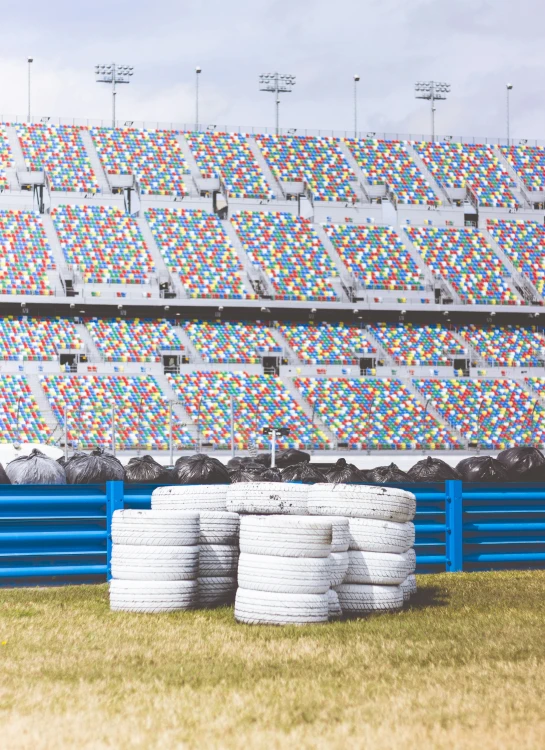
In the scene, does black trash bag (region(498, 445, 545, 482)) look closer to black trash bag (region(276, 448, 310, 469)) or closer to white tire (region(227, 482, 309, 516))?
black trash bag (region(276, 448, 310, 469))

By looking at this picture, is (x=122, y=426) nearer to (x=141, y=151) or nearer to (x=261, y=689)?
(x=141, y=151)

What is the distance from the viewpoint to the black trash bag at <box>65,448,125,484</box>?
2138 centimetres

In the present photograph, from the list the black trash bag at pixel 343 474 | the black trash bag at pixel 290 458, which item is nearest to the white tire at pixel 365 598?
the black trash bag at pixel 343 474

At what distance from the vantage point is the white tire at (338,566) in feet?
30.3

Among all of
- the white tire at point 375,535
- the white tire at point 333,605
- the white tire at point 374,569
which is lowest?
the white tire at point 333,605

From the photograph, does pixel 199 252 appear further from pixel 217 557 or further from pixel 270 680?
pixel 270 680

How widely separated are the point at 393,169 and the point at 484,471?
139 feet

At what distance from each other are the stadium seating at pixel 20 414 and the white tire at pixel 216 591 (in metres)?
→ 32.9

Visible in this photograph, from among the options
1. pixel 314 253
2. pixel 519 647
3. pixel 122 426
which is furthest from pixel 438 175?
pixel 519 647

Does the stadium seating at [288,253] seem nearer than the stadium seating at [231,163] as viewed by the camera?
Yes

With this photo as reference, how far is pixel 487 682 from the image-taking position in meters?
6.75

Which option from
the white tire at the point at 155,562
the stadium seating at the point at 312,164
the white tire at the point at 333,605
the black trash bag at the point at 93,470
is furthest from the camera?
the stadium seating at the point at 312,164

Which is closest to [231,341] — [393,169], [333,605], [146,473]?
[393,169]

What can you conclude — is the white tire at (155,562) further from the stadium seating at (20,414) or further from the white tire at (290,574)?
the stadium seating at (20,414)
